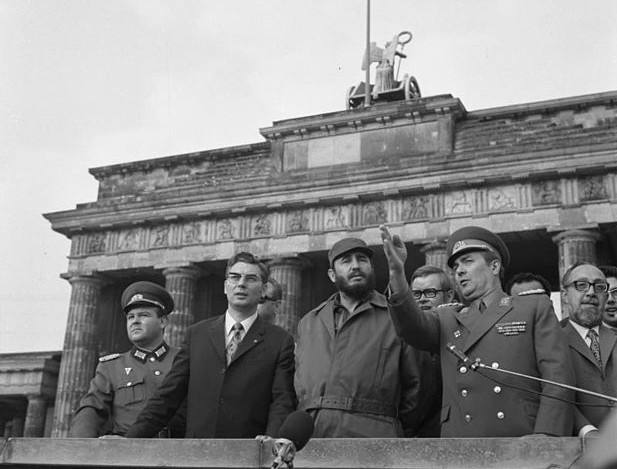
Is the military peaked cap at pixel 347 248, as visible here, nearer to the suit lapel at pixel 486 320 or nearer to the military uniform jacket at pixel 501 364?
the military uniform jacket at pixel 501 364

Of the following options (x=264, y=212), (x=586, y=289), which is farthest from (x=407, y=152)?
(x=586, y=289)

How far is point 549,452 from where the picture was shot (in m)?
3.37

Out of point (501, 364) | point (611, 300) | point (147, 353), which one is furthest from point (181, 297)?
point (501, 364)

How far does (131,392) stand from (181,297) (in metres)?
Result: 20.0

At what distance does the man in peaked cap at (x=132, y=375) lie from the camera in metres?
5.79

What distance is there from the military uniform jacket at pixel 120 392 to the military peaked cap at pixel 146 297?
35 cm

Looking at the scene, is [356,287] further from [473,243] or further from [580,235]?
[580,235]

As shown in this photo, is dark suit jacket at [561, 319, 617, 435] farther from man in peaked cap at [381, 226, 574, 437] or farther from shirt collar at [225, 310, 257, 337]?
shirt collar at [225, 310, 257, 337]

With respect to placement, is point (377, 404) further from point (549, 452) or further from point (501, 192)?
point (501, 192)

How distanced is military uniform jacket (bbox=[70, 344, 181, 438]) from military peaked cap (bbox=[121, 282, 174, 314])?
35 centimetres

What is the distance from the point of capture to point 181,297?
84.3 ft

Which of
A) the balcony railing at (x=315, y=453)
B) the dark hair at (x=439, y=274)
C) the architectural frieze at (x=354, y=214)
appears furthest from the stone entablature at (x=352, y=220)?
the balcony railing at (x=315, y=453)

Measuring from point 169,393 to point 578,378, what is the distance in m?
2.43

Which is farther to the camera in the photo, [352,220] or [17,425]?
[17,425]
